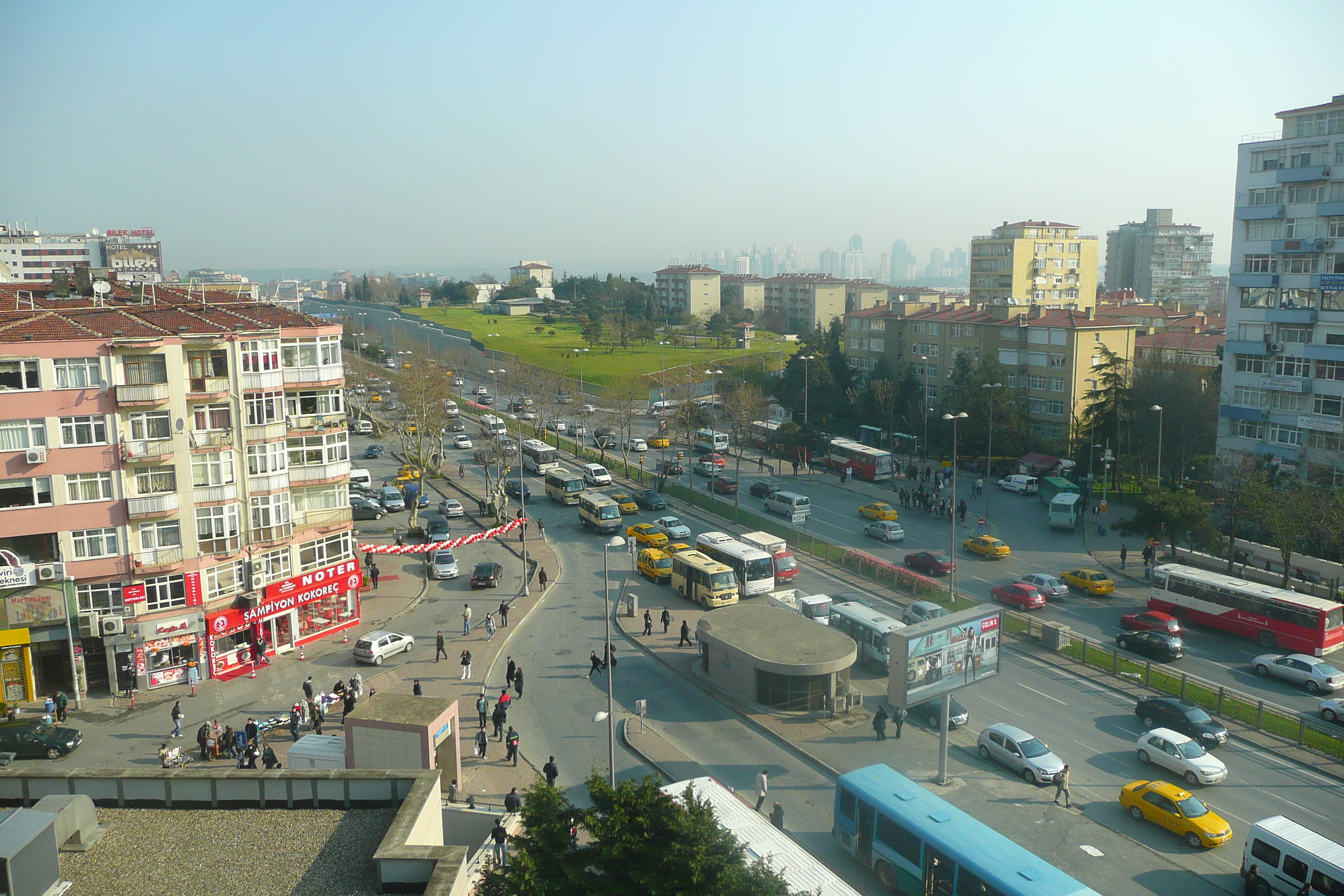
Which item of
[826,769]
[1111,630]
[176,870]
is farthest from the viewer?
[1111,630]

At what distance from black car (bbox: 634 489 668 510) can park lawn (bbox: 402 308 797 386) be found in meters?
44.6

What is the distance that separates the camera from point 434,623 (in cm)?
3422

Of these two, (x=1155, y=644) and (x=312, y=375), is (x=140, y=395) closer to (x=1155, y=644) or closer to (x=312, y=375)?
(x=312, y=375)

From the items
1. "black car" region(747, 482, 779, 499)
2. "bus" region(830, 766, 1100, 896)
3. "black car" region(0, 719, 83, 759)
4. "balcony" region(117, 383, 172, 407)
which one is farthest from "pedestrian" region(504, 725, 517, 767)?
"black car" region(747, 482, 779, 499)

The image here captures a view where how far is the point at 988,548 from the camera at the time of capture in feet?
133

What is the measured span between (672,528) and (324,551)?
54.1 feet

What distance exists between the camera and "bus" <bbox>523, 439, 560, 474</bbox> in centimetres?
5947

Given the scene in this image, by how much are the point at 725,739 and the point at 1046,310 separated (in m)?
54.5

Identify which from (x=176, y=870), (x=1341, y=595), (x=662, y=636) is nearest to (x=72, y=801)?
(x=176, y=870)

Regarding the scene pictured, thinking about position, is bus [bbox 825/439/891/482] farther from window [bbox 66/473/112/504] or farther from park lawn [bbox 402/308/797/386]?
window [bbox 66/473/112/504]

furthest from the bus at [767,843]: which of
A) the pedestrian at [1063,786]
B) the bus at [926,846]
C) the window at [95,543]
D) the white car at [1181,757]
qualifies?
the window at [95,543]

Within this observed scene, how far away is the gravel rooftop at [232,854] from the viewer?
10.1m

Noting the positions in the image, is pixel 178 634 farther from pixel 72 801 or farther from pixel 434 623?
pixel 72 801

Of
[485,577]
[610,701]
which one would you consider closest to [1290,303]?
[485,577]
